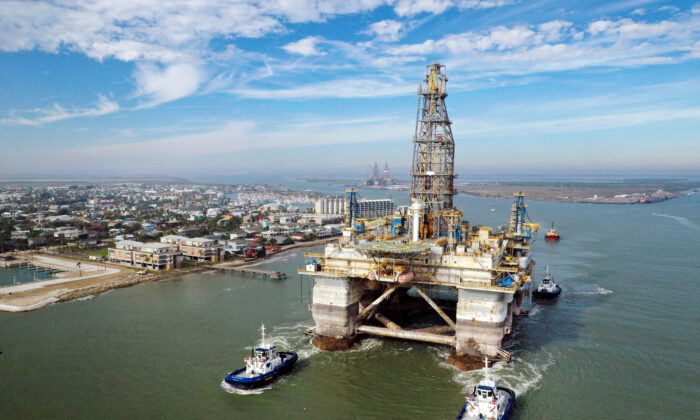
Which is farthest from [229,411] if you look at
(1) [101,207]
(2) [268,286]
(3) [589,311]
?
(1) [101,207]

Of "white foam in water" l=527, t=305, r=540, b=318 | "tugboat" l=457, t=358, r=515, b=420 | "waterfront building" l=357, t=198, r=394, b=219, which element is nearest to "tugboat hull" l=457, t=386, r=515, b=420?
"tugboat" l=457, t=358, r=515, b=420

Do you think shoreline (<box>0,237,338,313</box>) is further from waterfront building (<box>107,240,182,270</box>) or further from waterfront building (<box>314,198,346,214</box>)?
waterfront building (<box>314,198,346,214</box>)

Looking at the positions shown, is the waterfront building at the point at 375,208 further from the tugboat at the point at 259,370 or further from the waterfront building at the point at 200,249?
the tugboat at the point at 259,370

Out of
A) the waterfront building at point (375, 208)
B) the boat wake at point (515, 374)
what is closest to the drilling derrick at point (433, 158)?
the boat wake at point (515, 374)

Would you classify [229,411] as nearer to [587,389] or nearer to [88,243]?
[587,389]

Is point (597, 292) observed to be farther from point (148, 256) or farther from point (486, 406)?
point (148, 256)
